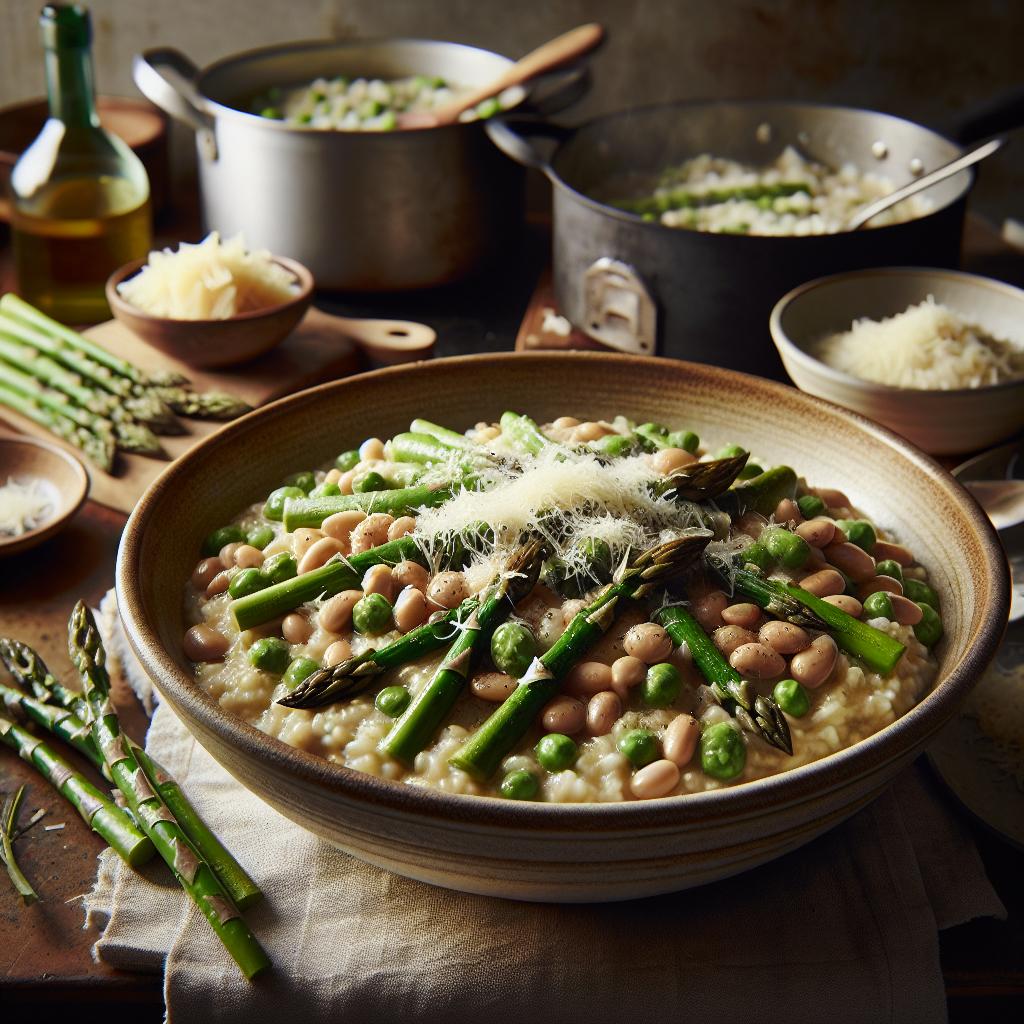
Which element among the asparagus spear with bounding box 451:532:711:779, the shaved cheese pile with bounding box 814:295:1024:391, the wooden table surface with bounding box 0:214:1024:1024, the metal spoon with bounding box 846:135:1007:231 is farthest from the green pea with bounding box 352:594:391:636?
the metal spoon with bounding box 846:135:1007:231

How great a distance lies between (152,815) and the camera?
2.39 meters

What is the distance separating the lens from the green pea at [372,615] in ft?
8.18

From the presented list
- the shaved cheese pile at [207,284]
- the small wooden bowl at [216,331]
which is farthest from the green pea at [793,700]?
the shaved cheese pile at [207,284]

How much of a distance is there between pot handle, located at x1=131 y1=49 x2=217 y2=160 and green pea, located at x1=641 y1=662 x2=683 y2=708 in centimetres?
303

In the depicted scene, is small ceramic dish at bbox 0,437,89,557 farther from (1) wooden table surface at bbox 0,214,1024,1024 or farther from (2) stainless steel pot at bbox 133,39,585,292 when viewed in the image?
(2) stainless steel pot at bbox 133,39,585,292

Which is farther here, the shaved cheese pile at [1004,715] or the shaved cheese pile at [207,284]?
the shaved cheese pile at [207,284]

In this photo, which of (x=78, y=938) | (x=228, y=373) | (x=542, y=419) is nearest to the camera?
(x=78, y=938)

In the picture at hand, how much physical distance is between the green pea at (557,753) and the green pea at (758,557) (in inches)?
24.6

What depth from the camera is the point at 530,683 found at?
7.52 ft

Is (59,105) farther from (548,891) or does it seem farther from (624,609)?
(548,891)

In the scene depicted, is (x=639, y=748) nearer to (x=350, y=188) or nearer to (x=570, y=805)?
(x=570, y=805)

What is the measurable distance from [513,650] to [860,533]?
0.92 metres

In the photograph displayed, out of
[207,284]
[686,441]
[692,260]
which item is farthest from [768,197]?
[207,284]

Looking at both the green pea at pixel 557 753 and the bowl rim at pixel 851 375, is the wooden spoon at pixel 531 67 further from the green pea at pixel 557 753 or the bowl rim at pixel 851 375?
the green pea at pixel 557 753
